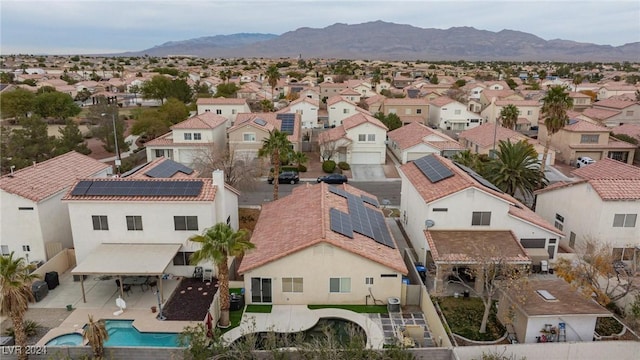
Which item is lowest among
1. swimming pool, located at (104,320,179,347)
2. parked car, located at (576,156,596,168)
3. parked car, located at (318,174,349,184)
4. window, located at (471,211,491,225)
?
swimming pool, located at (104,320,179,347)

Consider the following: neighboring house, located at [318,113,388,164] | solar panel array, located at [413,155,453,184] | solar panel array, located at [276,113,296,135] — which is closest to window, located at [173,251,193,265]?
solar panel array, located at [413,155,453,184]

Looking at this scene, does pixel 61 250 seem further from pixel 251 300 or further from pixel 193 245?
Result: pixel 251 300

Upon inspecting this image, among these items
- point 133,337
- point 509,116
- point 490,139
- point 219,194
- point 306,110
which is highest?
point 509,116

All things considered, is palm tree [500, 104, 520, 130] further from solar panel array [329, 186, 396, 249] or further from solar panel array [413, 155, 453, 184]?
solar panel array [329, 186, 396, 249]

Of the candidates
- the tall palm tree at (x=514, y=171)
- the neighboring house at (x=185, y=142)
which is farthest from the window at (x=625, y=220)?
the neighboring house at (x=185, y=142)

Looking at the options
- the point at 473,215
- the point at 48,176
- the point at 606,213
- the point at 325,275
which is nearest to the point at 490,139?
the point at 606,213

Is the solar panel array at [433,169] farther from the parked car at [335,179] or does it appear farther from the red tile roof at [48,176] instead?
the red tile roof at [48,176]

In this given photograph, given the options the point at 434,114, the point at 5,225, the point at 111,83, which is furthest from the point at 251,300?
the point at 111,83

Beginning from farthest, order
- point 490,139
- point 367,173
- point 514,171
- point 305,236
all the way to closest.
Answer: point 490,139 < point 367,173 < point 514,171 < point 305,236

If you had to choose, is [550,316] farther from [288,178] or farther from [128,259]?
[288,178]
